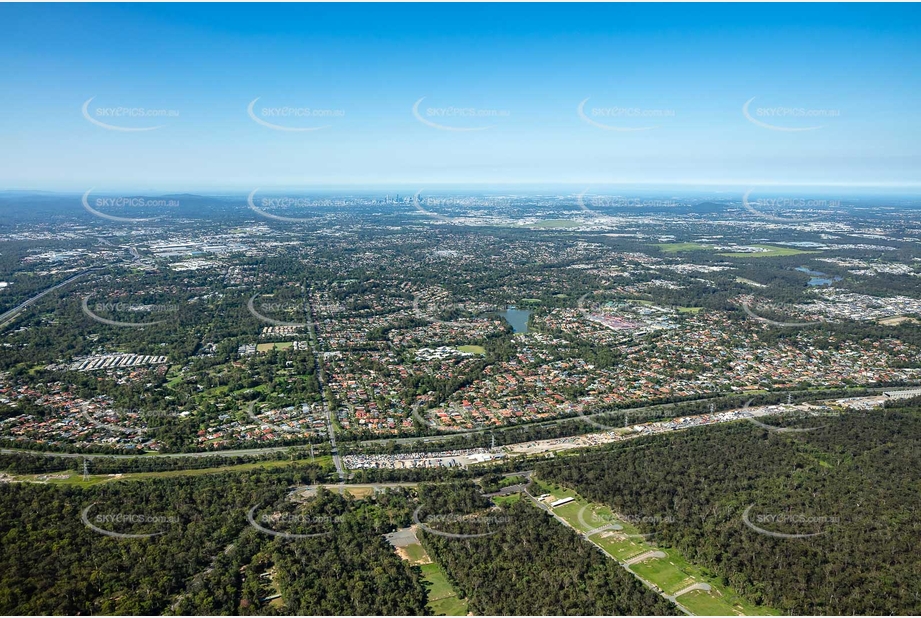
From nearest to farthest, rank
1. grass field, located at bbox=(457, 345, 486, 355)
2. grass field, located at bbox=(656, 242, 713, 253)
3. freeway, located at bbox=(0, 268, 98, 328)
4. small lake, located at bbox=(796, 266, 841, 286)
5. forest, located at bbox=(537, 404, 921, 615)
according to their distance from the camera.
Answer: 1. forest, located at bbox=(537, 404, 921, 615)
2. grass field, located at bbox=(457, 345, 486, 355)
3. freeway, located at bbox=(0, 268, 98, 328)
4. small lake, located at bbox=(796, 266, 841, 286)
5. grass field, located at bbox=(656, 242, 713, 253)

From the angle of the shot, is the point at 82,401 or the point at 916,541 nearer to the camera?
the point at 916,541

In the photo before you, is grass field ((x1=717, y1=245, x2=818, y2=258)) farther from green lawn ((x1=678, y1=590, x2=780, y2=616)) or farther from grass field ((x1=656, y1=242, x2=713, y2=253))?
green lawn ((x1=678, y1=590, x2=780, y2=616))

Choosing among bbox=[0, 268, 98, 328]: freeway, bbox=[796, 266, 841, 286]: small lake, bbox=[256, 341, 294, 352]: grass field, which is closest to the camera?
bbox=[256, 341, 294, 352]: grass field

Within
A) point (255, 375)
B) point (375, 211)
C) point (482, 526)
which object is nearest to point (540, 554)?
point (482, 526)

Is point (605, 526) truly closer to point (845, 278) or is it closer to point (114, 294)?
point (114, 294)

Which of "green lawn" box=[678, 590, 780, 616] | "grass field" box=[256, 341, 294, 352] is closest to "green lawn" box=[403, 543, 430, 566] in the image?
"green lawn" box=[678, 590, 780, 616]

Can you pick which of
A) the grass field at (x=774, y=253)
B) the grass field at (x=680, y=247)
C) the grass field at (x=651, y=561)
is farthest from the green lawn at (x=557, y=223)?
the grass field at (x=651, y=561)

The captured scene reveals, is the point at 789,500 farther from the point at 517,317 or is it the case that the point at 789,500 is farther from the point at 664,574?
the point at 517,317

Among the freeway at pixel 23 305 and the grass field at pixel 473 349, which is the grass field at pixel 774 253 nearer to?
the grass field at pixel 473 349
